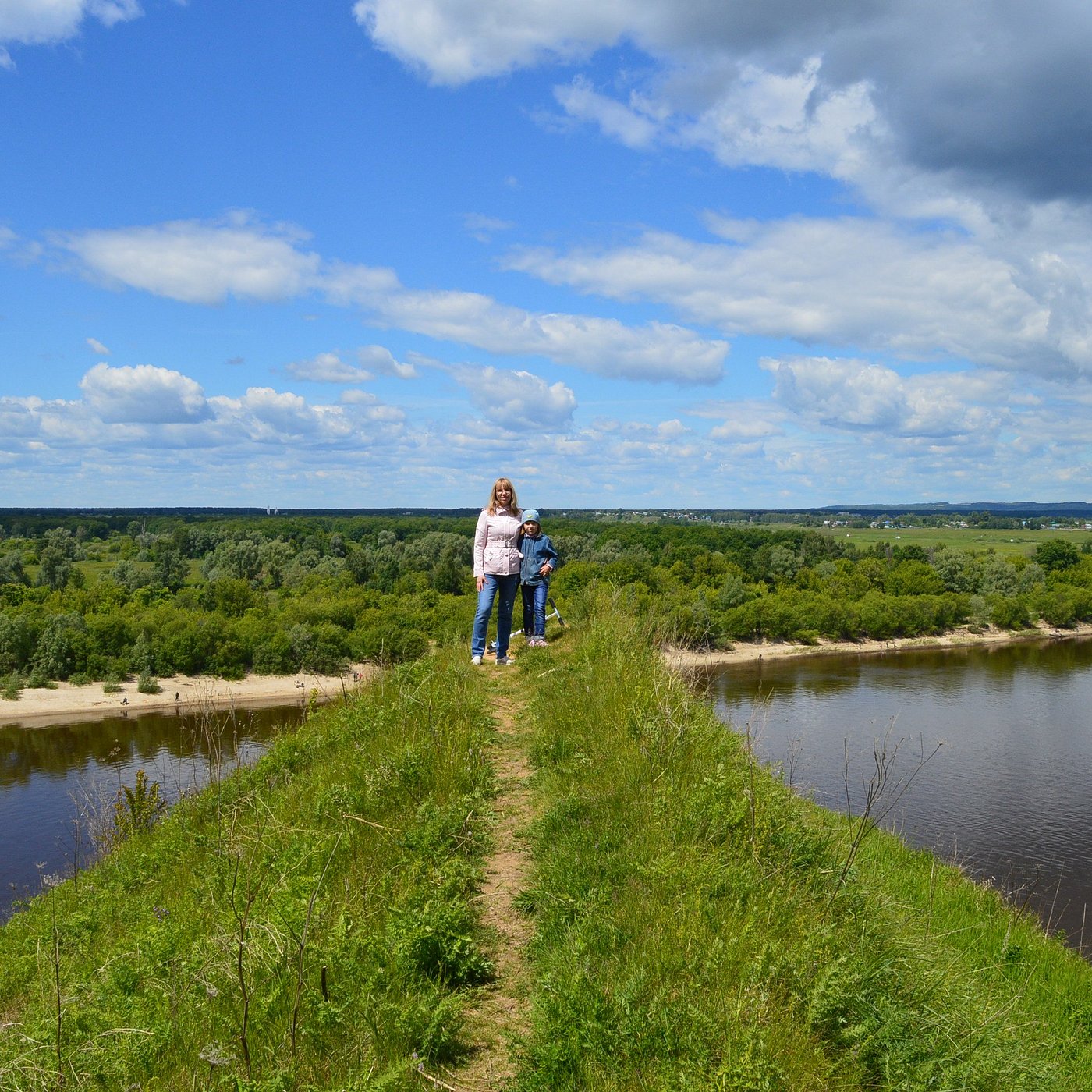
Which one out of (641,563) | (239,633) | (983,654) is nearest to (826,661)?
(983,654)

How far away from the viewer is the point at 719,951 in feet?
11.0

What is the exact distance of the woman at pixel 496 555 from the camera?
9320mm

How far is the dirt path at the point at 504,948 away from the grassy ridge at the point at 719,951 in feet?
0.38

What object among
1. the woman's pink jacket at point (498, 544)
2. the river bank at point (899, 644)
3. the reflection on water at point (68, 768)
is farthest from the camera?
the river bank at point (899, 644)

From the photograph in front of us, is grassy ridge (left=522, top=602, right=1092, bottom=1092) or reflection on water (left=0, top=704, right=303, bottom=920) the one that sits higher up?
grassy ridge (left=522, top=602, right=1092, bottom=1092)

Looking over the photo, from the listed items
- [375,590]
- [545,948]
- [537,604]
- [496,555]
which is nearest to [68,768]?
[537,604]

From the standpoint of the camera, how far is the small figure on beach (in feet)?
32.4

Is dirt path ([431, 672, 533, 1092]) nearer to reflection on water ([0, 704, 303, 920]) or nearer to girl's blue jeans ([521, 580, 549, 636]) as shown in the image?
girl's blue jeans ([521, 580, 549, 636])

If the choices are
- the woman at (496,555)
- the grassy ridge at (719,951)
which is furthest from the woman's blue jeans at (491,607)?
the grassy ridge at (719,951)

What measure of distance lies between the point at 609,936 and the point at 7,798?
126 feet

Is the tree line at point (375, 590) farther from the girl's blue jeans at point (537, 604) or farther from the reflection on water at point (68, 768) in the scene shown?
the girl's blue jeans at point (537, 604)

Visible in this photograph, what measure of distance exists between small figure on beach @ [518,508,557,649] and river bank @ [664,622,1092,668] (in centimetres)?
5842

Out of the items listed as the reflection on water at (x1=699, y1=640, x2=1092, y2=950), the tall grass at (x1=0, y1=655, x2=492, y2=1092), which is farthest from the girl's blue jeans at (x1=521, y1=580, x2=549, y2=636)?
the tall grass at (x1=0, y1=655, x2=492, y2=1092)

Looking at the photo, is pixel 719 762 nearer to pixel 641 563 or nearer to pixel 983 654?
pixel 983 654
